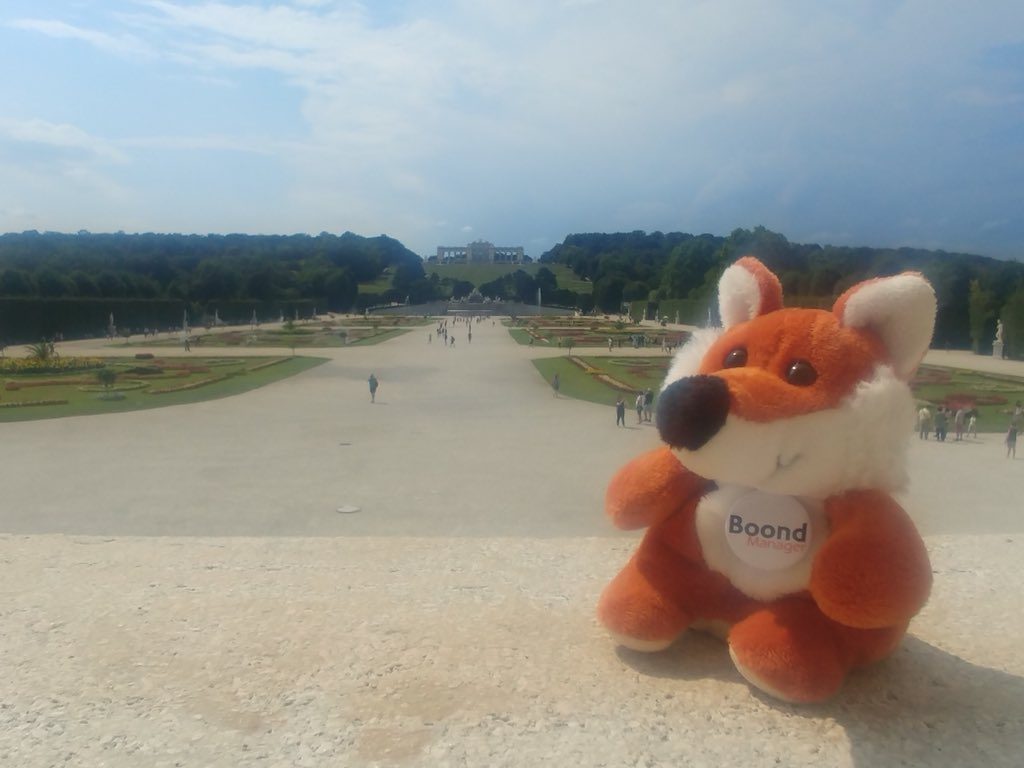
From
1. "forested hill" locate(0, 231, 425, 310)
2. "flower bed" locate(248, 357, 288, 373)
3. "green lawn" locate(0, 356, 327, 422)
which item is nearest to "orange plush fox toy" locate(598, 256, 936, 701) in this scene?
"green lawn" locate(0, 356, 327, 422)

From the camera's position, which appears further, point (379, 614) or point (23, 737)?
point (379, 614)

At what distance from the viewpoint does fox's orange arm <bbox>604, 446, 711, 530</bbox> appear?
547 centimetres

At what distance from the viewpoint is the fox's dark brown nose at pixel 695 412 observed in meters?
4.55

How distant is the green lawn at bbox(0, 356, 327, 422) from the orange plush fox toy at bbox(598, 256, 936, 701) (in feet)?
65.0

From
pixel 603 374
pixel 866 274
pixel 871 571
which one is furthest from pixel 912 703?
pixel 866 274

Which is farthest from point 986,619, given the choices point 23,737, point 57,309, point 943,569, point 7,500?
Answer: point 57,309

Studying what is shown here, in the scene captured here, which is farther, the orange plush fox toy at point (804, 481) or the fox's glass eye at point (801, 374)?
the fox's glass eye at point (801, 374)

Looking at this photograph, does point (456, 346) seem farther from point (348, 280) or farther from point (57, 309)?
point (348, 280)

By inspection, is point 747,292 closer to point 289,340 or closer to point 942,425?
point 942,425

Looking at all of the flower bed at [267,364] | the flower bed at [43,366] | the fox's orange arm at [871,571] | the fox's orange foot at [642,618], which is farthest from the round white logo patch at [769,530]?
the flower bed at [43,366]

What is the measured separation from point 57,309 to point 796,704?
57.5 m

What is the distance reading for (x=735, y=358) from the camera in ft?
16.8

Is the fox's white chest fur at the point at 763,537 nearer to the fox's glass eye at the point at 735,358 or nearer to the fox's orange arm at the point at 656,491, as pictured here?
the fox's orange arm at the point at 656,491

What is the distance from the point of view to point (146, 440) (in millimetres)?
17625
